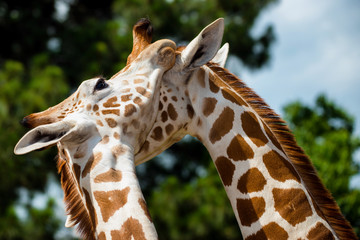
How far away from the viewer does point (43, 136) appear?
7.92 feet

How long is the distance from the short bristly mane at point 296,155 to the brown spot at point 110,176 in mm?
1011

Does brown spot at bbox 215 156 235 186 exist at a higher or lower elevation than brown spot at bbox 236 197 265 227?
higher

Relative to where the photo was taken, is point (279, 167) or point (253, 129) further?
point (253, 129)

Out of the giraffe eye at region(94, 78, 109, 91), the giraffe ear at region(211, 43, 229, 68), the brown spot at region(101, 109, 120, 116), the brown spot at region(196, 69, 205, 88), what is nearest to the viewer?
the brown spot at region(101, 109, 120, 116)

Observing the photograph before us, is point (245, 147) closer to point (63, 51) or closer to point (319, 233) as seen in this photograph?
point (319, 233)

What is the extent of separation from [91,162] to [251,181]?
2.98 feet

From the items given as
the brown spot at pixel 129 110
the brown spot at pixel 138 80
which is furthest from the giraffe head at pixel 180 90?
the brown spot at pixel 129 110

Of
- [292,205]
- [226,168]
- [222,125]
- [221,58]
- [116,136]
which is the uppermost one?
[221,58]

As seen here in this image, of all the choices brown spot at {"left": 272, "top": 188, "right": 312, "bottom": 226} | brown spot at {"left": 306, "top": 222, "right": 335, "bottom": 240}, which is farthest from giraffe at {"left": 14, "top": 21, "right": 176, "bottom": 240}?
brown spot at {"left": 306, "top": 222, "right": 335, "bottom": 240}

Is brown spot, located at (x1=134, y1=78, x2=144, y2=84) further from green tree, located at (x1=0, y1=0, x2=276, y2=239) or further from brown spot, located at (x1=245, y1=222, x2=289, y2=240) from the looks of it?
green tree, located at (x1=0, y1=0, x2=276, y2=239)

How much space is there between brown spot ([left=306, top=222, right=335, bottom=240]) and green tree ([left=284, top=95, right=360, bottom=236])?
2.66m

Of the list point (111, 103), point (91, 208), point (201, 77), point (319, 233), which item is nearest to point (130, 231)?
point (91, 208)

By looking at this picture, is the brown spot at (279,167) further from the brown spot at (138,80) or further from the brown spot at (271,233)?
the brown spot at (138,80)

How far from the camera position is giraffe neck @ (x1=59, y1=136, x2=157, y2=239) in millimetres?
2338
